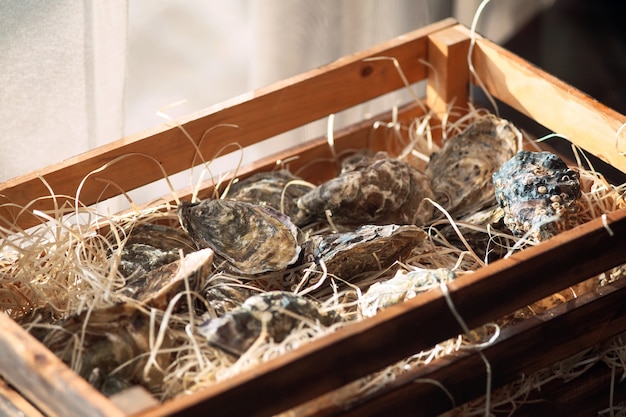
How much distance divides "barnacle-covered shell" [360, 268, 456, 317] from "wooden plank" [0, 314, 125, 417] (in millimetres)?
314

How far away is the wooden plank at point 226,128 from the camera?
119 centimetres

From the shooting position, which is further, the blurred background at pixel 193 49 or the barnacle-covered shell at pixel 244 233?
the blurred background at pixel 193 49

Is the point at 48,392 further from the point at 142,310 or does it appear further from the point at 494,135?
the point at 494,135

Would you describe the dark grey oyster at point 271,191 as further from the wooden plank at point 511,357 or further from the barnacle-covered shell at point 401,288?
the wooden plank at point 511,357

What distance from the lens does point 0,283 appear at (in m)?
1.10

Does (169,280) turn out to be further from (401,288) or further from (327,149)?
(327,149)

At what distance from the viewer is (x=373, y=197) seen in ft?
3.95

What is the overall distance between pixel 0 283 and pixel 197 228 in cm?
23

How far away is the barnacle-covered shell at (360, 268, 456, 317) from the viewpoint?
1003mm

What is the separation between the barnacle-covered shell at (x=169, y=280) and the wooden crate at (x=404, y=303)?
14cm

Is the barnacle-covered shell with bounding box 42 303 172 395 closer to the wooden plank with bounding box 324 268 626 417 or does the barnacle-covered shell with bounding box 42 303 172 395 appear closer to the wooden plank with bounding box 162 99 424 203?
the wooden plank with bounding box 324 268 626 417

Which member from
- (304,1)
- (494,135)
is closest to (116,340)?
(494,135)

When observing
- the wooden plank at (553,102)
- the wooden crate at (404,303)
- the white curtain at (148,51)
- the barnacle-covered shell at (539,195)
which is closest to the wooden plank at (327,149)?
the wooden crate at (404,303)

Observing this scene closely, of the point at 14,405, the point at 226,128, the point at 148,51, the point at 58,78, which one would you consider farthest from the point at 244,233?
the point at 148,51
